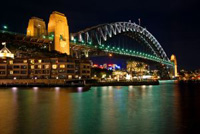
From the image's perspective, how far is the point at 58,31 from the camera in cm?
7281

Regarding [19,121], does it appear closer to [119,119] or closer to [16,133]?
[16,133]

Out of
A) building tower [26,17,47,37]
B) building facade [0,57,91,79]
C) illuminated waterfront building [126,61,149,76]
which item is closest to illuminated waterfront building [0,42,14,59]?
building facade [0,57,91,79]

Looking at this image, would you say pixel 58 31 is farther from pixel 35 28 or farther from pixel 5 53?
pixel 5 53

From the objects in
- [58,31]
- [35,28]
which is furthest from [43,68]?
[35,28]

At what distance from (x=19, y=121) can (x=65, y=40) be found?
6283 cm

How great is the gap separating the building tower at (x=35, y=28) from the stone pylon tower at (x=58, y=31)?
3.66m

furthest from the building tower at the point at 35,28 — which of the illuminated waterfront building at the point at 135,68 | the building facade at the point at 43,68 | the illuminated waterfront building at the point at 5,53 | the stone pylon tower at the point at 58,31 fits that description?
the illuminated waterfront building at the point at 135,68

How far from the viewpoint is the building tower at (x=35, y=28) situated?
241 feet

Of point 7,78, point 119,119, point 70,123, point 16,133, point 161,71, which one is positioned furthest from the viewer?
point 161,71

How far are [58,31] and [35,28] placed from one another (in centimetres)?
845

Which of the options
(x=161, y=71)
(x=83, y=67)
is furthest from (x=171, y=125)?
(x=161, y=71)

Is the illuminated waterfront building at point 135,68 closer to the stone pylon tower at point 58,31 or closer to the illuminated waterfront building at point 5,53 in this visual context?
the stone pylon tower at point 58,31

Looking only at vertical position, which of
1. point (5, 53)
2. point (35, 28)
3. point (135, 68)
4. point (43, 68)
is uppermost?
point (35, 28)

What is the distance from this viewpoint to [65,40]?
75.0 m
